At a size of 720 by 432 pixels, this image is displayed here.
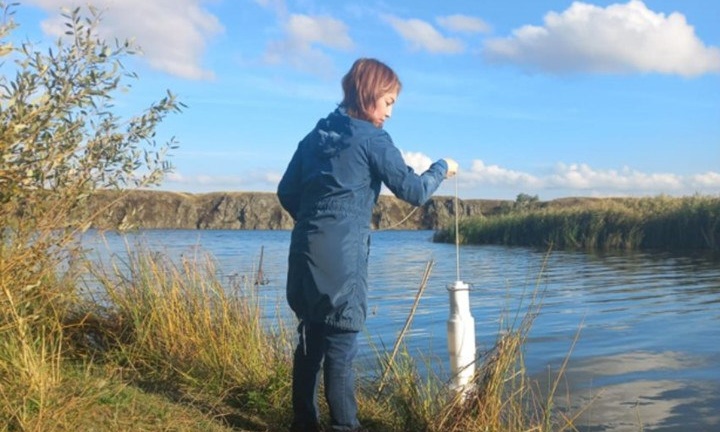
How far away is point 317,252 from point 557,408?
9.35ft

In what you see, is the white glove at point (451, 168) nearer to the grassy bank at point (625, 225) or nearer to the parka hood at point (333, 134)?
the parka hood at point (333, 134)

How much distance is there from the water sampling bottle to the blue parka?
620mm

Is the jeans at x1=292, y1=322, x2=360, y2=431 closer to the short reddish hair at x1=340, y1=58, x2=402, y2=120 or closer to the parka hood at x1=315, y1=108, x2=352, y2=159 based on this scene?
the parka hood at x1=315, y1=108, x2=352, y2=159

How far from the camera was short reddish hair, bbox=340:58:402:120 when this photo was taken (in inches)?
147

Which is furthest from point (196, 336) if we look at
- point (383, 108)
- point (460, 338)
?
point (383, 108)

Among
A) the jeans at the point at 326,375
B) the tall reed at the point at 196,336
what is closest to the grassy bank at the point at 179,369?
the tall reed at the point at 196,336

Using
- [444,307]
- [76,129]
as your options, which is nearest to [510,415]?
[76,129]

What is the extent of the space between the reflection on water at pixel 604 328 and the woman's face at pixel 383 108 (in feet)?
4.17

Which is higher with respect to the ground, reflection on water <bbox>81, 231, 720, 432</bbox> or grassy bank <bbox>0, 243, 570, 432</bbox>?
grassy bank <bbox>0, 243, 570, 432</bbox>

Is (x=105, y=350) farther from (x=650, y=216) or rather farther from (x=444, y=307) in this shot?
(x=650, y=216)

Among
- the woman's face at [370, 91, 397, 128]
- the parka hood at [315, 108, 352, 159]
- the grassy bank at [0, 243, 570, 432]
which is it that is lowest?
the grassy bank at [0, 243, 570, 432]

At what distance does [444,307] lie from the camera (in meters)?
11.3

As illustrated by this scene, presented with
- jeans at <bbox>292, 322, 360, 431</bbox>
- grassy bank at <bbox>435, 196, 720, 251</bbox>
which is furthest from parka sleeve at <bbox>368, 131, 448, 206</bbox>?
grassy bank at <bbox>435, 196, 720, 251</bbox>

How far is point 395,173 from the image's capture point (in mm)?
3662
